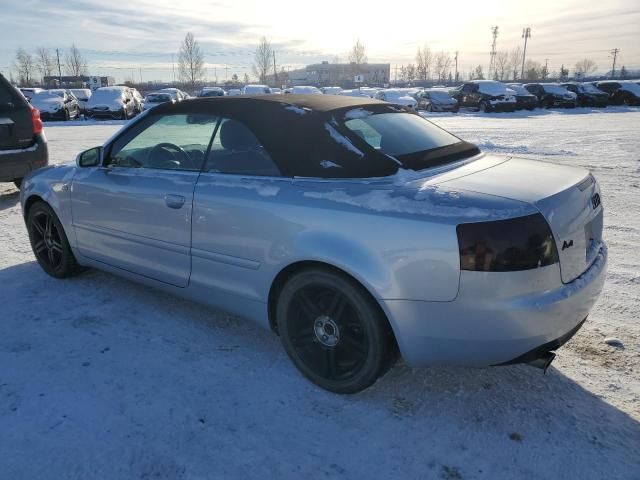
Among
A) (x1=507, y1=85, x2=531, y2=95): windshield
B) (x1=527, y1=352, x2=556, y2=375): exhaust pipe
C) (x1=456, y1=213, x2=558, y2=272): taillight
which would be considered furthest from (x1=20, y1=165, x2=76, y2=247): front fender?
(x1=507, y1=85, x2=531, y2=95): windshield

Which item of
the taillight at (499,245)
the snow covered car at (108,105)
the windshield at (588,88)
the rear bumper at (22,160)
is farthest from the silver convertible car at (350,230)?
the windshield at (588,88)

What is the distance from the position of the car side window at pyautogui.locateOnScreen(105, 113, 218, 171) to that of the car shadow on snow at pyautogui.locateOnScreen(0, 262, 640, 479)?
3.69 ft

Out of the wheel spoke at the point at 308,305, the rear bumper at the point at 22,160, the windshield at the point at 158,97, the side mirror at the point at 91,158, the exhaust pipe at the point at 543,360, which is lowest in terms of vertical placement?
the exhaust pipe at the point at 543,360

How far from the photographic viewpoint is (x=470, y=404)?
2674 mm

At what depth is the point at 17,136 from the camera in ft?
22.8

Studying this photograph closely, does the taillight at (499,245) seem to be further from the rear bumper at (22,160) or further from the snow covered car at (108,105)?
the snow covered car at (108,105)

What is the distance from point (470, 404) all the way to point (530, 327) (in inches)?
25.1

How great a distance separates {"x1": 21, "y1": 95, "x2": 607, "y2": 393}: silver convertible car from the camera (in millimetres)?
2266

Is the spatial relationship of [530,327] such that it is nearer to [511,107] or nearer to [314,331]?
[314,331]

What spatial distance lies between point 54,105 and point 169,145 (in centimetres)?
2428

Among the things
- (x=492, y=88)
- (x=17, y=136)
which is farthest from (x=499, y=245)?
(x=492, y=88)

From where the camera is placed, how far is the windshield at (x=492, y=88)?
1064 inches

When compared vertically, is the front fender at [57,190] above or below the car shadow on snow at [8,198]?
above

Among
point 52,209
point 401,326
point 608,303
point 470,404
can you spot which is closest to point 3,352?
point 52,209
